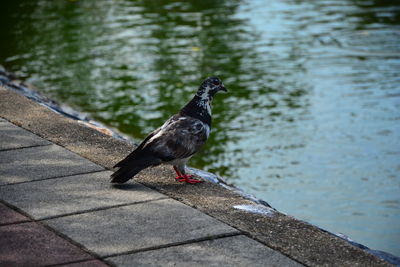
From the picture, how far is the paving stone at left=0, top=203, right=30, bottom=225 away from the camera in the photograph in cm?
530

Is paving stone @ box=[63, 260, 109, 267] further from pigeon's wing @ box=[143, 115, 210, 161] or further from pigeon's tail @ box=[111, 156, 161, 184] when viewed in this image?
pigeon's wing @ box=[143, 115, 210, 161]

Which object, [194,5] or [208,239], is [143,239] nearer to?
[208,239]

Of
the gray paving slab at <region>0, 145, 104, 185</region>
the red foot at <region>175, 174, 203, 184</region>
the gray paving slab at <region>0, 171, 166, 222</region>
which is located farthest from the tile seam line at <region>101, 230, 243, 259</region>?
the gray paving slab at <region>0, 145, 104, 185</region>

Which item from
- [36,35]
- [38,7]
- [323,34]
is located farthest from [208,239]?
[38,7]

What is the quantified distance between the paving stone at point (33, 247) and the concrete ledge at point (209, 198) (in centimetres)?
107

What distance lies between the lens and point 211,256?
15.6 ft

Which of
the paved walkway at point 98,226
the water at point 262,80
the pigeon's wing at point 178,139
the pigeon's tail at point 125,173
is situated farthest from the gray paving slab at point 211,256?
the water at point 262,80

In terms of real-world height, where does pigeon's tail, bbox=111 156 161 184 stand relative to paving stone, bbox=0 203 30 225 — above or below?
above

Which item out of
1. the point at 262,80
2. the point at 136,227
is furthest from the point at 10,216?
the point at 262,80

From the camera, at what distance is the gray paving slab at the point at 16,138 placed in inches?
278

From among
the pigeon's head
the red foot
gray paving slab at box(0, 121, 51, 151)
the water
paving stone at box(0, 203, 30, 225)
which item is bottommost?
the water

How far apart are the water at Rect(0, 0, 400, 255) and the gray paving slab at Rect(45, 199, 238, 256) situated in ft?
8.53

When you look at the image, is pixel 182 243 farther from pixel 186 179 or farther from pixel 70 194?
pixel 186 179

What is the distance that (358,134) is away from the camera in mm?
10117
